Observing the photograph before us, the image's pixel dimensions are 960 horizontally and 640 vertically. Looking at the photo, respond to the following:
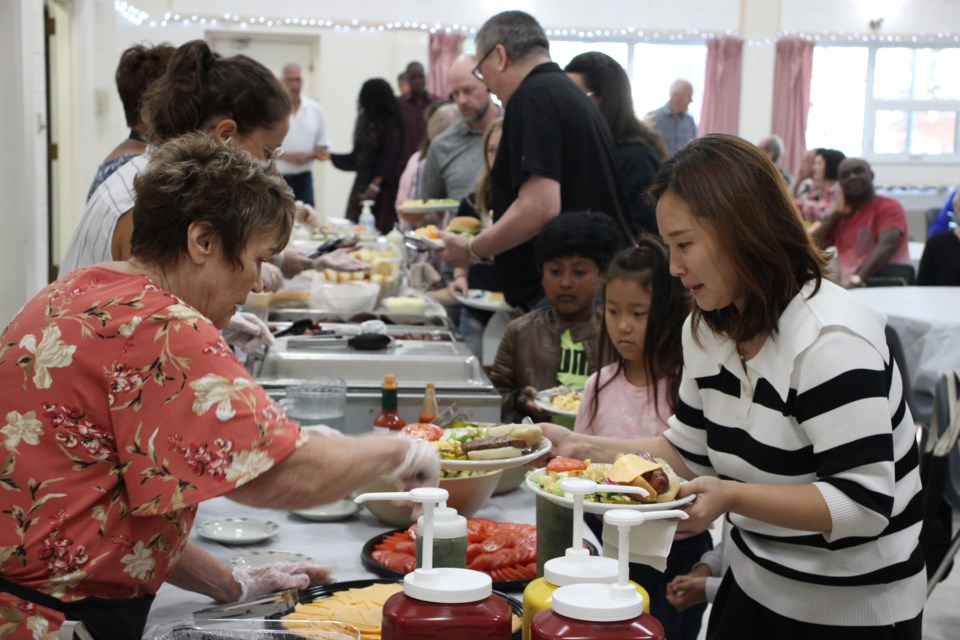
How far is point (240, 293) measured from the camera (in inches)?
56.1

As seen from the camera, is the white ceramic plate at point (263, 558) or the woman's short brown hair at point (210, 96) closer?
the white ceramic plate at point (263, 558)

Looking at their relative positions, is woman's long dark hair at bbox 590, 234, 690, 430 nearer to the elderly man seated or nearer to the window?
the elderly man seated

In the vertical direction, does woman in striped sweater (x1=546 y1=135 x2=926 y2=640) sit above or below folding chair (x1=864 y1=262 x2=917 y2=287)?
above

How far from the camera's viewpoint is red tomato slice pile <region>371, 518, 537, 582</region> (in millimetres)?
1606

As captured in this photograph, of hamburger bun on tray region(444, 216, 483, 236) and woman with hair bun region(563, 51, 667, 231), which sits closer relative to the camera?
woman with hair bun region(563, 51, 667, 231)

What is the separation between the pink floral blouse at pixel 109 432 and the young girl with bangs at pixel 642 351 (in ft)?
4.02

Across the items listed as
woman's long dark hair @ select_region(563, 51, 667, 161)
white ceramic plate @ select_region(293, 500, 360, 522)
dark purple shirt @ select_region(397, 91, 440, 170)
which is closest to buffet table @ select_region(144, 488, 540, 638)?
white ceramic plate @ select_region(293, 500, 360, 522)

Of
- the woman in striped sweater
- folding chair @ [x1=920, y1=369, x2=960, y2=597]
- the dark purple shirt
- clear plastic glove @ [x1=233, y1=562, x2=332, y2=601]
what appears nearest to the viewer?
the woman in striped sweater

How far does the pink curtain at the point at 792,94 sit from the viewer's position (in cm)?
1143

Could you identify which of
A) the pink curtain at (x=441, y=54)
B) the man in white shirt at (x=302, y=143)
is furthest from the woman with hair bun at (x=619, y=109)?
the pink curtain at (x=441, y=54)

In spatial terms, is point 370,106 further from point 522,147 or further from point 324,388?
A: point 324,388

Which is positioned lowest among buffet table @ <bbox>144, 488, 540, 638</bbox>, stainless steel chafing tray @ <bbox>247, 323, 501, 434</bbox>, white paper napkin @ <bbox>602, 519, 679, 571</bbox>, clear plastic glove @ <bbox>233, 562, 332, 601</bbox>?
buffet table @ <bbox>144, 488, 540, 638</bbox>

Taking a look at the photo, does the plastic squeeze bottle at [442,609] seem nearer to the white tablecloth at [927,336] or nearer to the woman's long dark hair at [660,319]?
the woman's long dark hair at [660,319]

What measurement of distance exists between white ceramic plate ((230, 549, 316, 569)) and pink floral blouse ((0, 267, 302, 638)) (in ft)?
1.30
